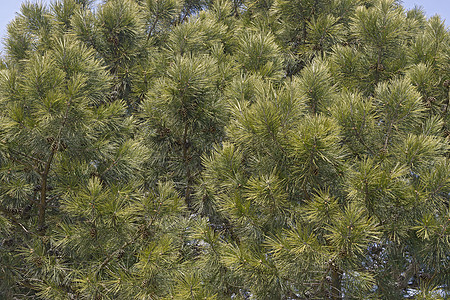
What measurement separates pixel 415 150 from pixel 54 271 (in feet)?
9.42

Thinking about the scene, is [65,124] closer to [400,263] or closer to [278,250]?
[278,250]

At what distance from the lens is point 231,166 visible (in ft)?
11.2

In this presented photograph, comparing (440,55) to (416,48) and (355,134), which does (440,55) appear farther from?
(355,134)

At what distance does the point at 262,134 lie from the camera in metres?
3.13

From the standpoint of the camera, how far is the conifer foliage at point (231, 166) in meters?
3.06

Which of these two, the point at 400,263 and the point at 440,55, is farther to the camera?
the point at 440,55

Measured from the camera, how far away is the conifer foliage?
121 inches

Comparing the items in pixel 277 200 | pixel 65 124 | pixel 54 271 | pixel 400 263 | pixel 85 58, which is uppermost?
pixel 85 58

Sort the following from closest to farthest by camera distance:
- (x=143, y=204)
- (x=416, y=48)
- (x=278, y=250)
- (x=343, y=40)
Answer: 1. (x=278, y=250)
2. (x=143, y=204)
3. (x=416, y=48)
4. (x=343, y=40)

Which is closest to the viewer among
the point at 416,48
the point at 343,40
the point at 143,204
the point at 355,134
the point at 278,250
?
the point at 278,250

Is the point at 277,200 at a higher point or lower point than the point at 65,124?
lower

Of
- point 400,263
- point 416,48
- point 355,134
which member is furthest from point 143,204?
point 416,48

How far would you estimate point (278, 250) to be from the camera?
10.1 ft

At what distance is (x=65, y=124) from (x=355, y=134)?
2144 millimetres
